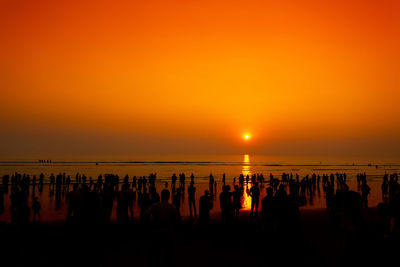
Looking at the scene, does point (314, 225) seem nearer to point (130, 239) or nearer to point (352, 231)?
→ point (352, 231)

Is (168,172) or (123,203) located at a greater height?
(123,203)

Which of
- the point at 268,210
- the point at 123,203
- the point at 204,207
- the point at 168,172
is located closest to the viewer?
the point at 268,210

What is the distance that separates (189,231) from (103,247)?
3.40 m

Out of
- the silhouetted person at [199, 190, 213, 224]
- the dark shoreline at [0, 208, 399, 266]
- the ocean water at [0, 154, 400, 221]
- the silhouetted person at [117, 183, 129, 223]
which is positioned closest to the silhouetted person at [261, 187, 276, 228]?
the dark shoreline at [0, 208, 399, 266]

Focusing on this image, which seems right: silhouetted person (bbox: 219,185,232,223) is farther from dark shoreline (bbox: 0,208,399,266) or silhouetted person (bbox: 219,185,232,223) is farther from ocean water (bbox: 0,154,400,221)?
ocean water (bbox: 0,154,400,221)

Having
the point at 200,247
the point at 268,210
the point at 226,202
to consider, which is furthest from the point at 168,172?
the point at 268,210

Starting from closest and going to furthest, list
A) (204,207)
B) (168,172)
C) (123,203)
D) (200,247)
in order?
(200,247) → (204,207) → (123,203) → (168,172)

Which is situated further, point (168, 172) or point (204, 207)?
point (168, 172)

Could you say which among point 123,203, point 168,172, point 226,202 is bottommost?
point 168,172

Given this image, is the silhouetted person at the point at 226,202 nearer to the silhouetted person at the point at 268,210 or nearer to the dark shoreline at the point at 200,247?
the dark shoreline at the point at 200,247

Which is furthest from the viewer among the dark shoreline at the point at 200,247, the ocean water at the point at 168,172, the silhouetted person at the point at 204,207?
the ocean water at the point at 168,172

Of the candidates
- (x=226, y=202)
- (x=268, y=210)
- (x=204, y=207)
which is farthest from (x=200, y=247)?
(x=268, y=210)

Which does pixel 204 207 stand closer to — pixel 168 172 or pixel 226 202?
Result: pixel 226 202

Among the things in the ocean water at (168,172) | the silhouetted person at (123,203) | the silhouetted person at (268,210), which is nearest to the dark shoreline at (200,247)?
the silhouetted person at (268,210)
